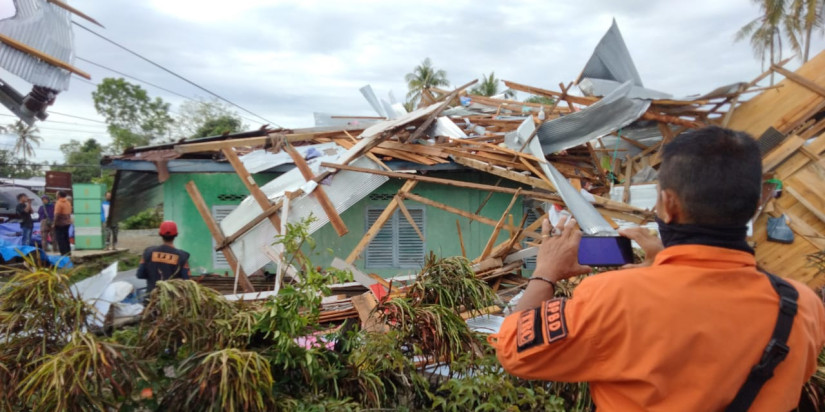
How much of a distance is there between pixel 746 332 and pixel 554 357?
0.48 meters

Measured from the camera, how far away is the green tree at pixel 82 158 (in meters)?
35.9

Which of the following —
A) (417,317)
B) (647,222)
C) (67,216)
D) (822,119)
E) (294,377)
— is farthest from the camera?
(67,216)

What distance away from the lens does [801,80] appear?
849cm

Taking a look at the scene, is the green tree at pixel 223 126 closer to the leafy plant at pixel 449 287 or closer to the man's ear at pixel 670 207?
the leafy plant at pixel 449 287

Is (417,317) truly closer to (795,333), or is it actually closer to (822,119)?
(795,333)

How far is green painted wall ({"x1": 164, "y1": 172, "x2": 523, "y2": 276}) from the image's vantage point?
Answer: 886 cm

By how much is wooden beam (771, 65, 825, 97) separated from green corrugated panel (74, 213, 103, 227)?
53.8 feet

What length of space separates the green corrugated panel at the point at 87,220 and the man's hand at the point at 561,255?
15809 mm

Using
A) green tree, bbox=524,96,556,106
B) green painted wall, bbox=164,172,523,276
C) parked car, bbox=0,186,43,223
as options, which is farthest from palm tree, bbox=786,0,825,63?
parked car, bbox=0,186,43,223

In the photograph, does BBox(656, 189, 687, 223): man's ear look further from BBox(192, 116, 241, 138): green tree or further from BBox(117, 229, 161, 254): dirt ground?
BBox(192, 116, 241, 138): green tree

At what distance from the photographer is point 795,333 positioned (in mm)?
1325

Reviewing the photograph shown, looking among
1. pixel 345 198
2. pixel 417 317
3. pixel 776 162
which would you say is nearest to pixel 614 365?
pixel 417 317

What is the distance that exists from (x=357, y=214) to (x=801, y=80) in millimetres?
7884

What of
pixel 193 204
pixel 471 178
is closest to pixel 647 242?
pixel 471 178
